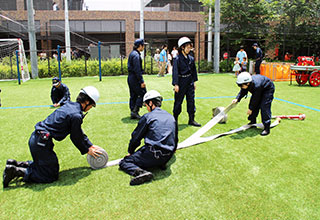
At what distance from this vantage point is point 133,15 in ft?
103

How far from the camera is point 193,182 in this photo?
3.93 m

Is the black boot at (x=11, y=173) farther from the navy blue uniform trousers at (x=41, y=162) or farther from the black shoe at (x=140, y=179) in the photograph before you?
the black shoe at (x=140, y=179)

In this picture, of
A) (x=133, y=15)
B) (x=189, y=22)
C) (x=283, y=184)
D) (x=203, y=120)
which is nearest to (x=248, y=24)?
(x=189, y=22)

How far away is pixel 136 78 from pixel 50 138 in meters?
3.65

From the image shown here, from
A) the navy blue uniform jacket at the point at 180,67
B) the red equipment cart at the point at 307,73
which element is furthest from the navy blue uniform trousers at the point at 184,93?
the red equipment cart at the point at 307,73

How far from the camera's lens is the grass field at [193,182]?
3240mm

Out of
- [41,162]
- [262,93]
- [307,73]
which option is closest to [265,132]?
[262,93]

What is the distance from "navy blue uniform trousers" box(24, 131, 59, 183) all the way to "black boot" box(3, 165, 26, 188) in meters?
0.10

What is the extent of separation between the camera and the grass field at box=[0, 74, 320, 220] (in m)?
3.24

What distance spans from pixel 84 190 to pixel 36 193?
599 millimetres

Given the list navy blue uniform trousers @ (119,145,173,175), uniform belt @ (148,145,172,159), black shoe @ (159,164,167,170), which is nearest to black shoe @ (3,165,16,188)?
navy blue uniform trousers @ (119,145,173,175)

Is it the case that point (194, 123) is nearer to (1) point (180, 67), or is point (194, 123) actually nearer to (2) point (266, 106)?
(1) point (180, 67)

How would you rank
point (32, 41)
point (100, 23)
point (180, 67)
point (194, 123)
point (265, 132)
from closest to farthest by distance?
point (265, 132) → point (180, 67) → point (194, 123) → point (32, 41) → point (100, 23)

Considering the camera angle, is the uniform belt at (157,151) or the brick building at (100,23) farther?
the brick building at (100,23)
